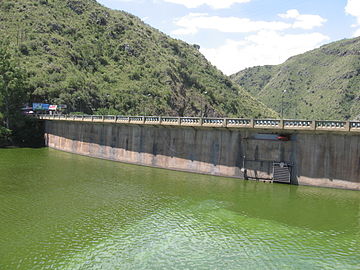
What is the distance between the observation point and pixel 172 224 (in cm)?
2516

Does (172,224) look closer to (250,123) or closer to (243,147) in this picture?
(243,147)

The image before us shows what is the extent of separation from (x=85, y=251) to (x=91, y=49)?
129496mm

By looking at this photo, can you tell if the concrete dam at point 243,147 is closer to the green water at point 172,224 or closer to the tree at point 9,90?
the green water at point 172,224

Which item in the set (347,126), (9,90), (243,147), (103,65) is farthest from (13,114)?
(347,126)

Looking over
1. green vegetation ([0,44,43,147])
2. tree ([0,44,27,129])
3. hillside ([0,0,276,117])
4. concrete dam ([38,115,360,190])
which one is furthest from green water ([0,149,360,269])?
hillside ([0,0,276,117])

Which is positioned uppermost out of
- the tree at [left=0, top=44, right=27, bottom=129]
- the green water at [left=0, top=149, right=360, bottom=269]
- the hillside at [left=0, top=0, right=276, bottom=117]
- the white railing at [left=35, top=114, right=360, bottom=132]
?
the hillside at [left=0, top=0, right=276, bottom=117]

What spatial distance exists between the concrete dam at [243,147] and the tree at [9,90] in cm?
2648

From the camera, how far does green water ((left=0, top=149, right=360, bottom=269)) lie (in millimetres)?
19156

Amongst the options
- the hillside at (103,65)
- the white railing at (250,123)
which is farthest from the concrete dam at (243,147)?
the hillside at (103,65)

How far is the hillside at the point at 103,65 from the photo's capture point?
106 m

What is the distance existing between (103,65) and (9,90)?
66.6m

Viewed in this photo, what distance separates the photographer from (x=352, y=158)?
116ft

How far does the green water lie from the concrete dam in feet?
7.46

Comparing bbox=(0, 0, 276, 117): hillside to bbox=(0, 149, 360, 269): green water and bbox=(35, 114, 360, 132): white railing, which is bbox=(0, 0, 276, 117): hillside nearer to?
bbox=(35, 114, 360, 132): white railing
